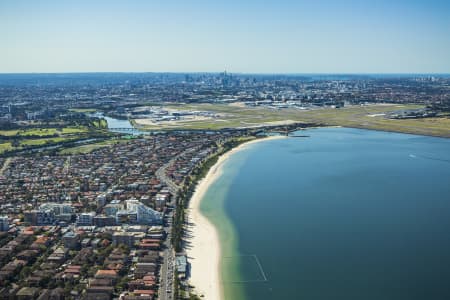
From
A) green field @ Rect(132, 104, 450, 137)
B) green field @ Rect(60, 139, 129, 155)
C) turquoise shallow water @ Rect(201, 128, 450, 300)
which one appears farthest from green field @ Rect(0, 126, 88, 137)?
turquoise shallow water @ Rect(201, 128, 450, 300)

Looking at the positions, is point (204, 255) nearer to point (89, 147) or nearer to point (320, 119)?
point (89, 147)

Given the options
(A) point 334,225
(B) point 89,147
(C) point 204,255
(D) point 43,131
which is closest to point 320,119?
(B) point 89,147

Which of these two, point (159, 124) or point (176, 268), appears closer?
point (176, 268)

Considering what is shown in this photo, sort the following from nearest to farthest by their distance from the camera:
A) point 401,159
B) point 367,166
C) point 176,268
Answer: point 176,268, point 367,166, point 401,159

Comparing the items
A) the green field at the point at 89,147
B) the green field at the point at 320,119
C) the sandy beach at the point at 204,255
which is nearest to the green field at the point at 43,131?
the green field at the point at 89,147

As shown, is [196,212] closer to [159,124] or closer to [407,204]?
[407,204]

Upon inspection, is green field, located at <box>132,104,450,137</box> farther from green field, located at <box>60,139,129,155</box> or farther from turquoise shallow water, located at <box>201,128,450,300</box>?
turquoise shallow water, located at <box>201,128,450,300</box>

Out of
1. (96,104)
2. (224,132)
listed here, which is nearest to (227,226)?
(224,132)
